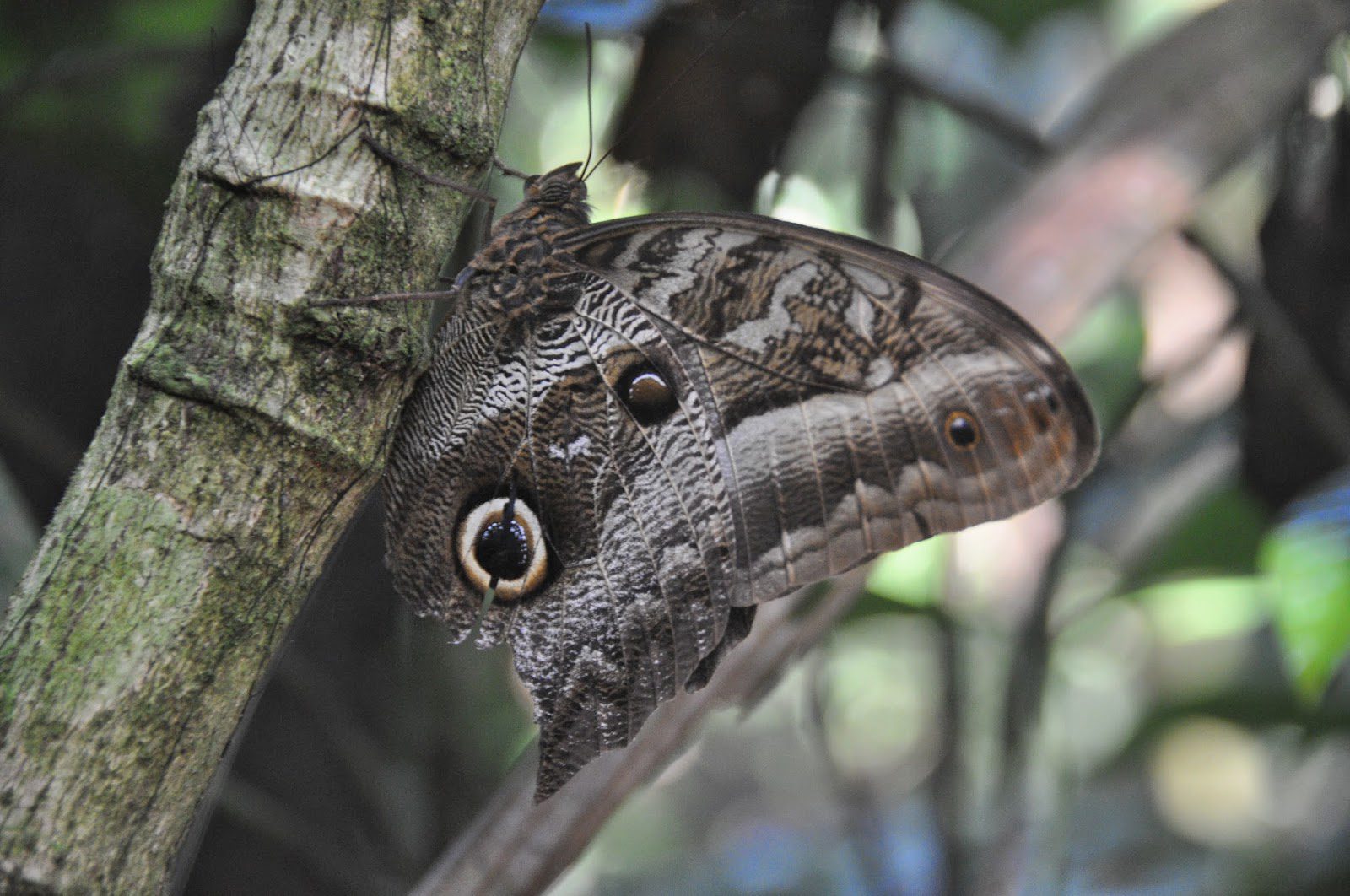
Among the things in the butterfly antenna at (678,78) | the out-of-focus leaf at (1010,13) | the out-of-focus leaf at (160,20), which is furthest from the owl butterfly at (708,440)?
the out-of-focus leaf at (1010,13)

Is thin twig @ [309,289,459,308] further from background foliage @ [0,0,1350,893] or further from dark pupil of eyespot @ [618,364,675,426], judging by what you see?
background foliage @ [0,0,1350,893]

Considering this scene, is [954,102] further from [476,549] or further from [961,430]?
[476,549]

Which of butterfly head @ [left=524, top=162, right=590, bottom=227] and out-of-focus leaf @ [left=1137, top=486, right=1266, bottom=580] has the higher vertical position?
out-of-focus leaf @ [left=1137, top=486, right=1266, bottom=580]

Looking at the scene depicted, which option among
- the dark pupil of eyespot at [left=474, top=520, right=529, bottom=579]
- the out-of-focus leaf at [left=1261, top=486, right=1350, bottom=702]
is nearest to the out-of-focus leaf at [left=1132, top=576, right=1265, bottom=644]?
the out-of-focus leaf at [left=1261, top=486, right=1350, bottom=702]

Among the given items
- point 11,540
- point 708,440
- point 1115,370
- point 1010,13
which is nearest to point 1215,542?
point 1115,370

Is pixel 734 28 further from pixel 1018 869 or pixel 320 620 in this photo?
pixel 1018 869

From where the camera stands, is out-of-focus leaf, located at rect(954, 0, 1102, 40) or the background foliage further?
out-of-focus leaf, located at rect(954, 0, 1102, 40)

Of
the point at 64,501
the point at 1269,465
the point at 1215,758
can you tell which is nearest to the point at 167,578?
the point at 64,501
